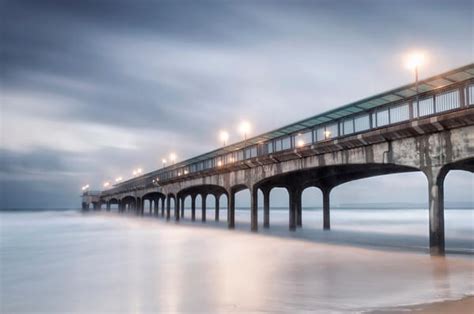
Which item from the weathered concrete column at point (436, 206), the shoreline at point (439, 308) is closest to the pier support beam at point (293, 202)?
the weathered concrete column at point (436, 206)

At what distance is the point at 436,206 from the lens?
18469 mm

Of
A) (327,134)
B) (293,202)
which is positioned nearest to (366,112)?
(327,134)

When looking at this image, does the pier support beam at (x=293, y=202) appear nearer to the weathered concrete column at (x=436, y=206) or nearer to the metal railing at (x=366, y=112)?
the metal railing at (x=366, y=112)

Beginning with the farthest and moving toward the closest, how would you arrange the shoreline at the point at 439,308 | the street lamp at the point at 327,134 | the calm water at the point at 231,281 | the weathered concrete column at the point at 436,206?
the street lamp at the point at 327,134
the weathered concrete column at the point at 436,206
the calm water at the point at 231,281
the shoreline at the point at 439,308

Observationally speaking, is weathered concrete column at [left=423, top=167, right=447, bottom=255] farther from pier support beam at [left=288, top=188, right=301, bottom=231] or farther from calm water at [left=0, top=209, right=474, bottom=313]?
pier support beam at [left=288, top=188, right=301, bottom=231]

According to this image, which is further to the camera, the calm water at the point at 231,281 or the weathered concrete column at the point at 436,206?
the weathered concrete column at the point at 436,206

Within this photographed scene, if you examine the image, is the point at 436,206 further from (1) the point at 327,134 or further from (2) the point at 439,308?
(2) the point at 439,308

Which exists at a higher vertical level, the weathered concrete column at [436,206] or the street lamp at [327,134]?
the street lamp at [327,134]

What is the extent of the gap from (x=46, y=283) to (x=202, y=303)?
707 cm

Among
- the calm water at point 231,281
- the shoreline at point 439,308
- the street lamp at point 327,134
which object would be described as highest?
the street lamp at point 327,134

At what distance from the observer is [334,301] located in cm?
1069

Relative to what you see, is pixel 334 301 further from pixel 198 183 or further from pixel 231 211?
pixel 198 183

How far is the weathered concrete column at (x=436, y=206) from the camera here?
18344mm

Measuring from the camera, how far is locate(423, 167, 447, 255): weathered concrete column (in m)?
18.3
